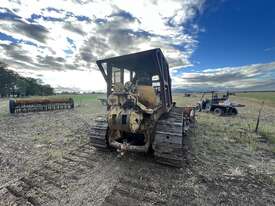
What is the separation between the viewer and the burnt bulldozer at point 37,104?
13084 mm

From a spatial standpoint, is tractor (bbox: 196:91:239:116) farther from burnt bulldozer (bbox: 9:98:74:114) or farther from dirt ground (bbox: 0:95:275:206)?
burnt bulldozer (bbox: 9:98:74:114)

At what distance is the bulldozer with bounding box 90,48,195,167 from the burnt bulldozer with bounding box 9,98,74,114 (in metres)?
12.4

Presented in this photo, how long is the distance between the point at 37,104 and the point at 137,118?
14.3 metres

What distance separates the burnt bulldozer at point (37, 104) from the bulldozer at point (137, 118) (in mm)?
12402

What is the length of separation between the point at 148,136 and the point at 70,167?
2.04m

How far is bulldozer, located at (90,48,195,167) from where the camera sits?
3580mm

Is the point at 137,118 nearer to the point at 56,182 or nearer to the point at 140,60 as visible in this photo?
the point at 140,60

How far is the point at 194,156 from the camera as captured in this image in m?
4.53

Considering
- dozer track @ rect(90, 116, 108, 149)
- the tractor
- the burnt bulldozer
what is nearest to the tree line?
the burnt bulldozer

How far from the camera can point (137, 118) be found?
11.8 ft

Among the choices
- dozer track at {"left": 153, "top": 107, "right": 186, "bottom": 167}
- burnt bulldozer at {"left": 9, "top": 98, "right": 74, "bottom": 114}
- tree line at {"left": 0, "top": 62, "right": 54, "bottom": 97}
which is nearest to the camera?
dozer track at {"left": 153, "top": 107, "right": 186, "bottom": 167}

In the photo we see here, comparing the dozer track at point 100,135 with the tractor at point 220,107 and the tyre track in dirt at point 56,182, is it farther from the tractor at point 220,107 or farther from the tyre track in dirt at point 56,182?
the tractor at point 220,107

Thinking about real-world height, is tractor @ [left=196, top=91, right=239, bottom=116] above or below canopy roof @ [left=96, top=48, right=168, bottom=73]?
below

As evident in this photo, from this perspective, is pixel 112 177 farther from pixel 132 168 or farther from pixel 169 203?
pixel 169 203
